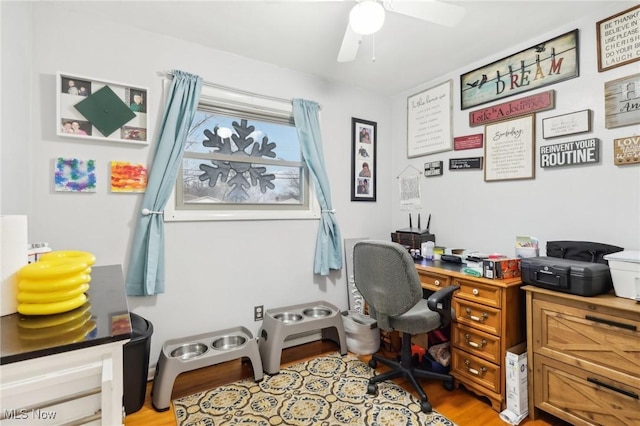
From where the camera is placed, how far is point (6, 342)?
74cm

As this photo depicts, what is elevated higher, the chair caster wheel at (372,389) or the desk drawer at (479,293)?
the desk drawer at (479,293)

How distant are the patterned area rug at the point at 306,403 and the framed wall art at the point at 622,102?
2020 mm

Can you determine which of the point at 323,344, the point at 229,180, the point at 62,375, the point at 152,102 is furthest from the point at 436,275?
the point at 152,102

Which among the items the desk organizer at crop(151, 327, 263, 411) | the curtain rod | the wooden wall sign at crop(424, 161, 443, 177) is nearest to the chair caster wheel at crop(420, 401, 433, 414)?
the desk organizer at crop(151, 327, 263, 411)

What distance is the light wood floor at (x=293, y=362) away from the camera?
5.61ft

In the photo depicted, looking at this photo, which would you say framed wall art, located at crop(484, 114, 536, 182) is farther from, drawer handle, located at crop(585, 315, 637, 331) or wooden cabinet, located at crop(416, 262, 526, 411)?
drawer handle, located at crop(585, 315, 637, 331)

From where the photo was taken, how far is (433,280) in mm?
2189

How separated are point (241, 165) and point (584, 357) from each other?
8.37 feet

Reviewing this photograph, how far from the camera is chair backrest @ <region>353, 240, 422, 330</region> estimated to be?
5.80 ft

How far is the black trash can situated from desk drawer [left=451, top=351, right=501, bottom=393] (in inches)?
77.6

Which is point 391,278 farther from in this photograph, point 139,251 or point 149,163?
point 149,163

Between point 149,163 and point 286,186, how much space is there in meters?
1.11

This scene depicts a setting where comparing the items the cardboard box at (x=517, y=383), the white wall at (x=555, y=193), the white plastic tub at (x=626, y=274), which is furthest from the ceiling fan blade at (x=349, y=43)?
the cardboard box at (x=517, y=383)

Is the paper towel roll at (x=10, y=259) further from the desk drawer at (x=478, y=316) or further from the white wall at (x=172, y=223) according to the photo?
the desk drawer at (x=478, y=316)
